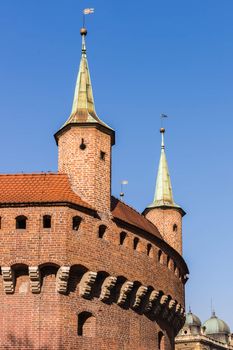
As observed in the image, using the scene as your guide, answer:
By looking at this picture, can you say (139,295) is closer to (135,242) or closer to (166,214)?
(135,242)

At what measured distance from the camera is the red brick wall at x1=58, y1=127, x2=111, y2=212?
30.1 m

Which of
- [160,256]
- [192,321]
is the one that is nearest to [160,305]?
[160,256]

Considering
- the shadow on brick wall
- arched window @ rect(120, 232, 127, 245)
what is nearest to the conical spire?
arched window @ rect(120, 232, 127, 245)

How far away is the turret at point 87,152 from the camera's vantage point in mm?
30141

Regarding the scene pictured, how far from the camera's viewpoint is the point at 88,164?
100.0ft

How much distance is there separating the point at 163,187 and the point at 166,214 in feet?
5.02

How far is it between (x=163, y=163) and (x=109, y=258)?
11.3 m

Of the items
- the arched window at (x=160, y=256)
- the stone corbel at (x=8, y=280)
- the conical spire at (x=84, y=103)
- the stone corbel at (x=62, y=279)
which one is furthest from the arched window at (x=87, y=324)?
the conical spire at (x=84, y=103)

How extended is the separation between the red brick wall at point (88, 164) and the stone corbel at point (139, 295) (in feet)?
10.7

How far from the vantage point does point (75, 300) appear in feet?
93.0

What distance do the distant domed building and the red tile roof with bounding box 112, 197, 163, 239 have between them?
56.4 meters

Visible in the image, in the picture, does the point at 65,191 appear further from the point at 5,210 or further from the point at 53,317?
the point at 53,317

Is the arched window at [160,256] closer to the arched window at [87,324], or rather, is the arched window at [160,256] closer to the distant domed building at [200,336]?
the arched window at [87,324]

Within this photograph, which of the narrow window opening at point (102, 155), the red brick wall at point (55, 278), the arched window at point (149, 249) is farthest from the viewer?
the arched window at point (149, 249)
